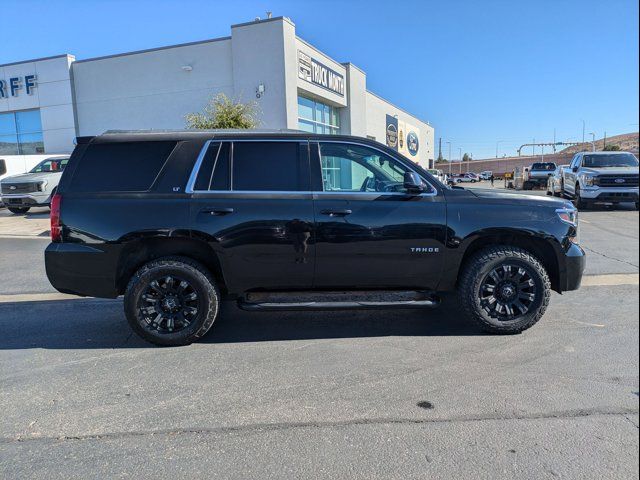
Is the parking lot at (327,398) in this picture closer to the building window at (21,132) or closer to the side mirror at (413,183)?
the side mirror at (413,183)

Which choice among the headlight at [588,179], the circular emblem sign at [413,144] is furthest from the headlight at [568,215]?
the circular emblem sign at [413,144]

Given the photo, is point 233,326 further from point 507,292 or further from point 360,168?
point 507,292

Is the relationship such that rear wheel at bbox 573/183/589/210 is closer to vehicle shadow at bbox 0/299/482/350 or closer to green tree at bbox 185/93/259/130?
green tree at bbox 185/93/259/130

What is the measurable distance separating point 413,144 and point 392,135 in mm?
7914

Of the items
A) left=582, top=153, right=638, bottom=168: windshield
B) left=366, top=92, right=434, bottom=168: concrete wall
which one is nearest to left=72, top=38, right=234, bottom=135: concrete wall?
left=366, top=92, right=434, bottom=168: concrete wall

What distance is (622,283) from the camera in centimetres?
651

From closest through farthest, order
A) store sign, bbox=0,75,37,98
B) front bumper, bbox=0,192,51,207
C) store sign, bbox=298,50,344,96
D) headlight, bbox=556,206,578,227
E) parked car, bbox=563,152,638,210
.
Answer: headlight, bbox=556,206,578,227, parked car, bbox=563,152,638,210, front bumper, bbox=0,192,51,207, store sign, bbox=298,50,344,96, store sign, bbox=0,75,37,98

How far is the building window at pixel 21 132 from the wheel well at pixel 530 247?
22.9 meters

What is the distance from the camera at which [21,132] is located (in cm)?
2228

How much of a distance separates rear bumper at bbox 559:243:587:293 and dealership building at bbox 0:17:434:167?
14.0 m

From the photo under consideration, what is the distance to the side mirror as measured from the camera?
4.31 m

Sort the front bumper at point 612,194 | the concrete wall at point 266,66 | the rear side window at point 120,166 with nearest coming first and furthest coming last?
the rear side window at point 120,166
the front bumper at point 612,194
the concrete wall at point 266,66

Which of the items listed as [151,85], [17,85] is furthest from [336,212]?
[17,85]

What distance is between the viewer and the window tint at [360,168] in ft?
15.0
